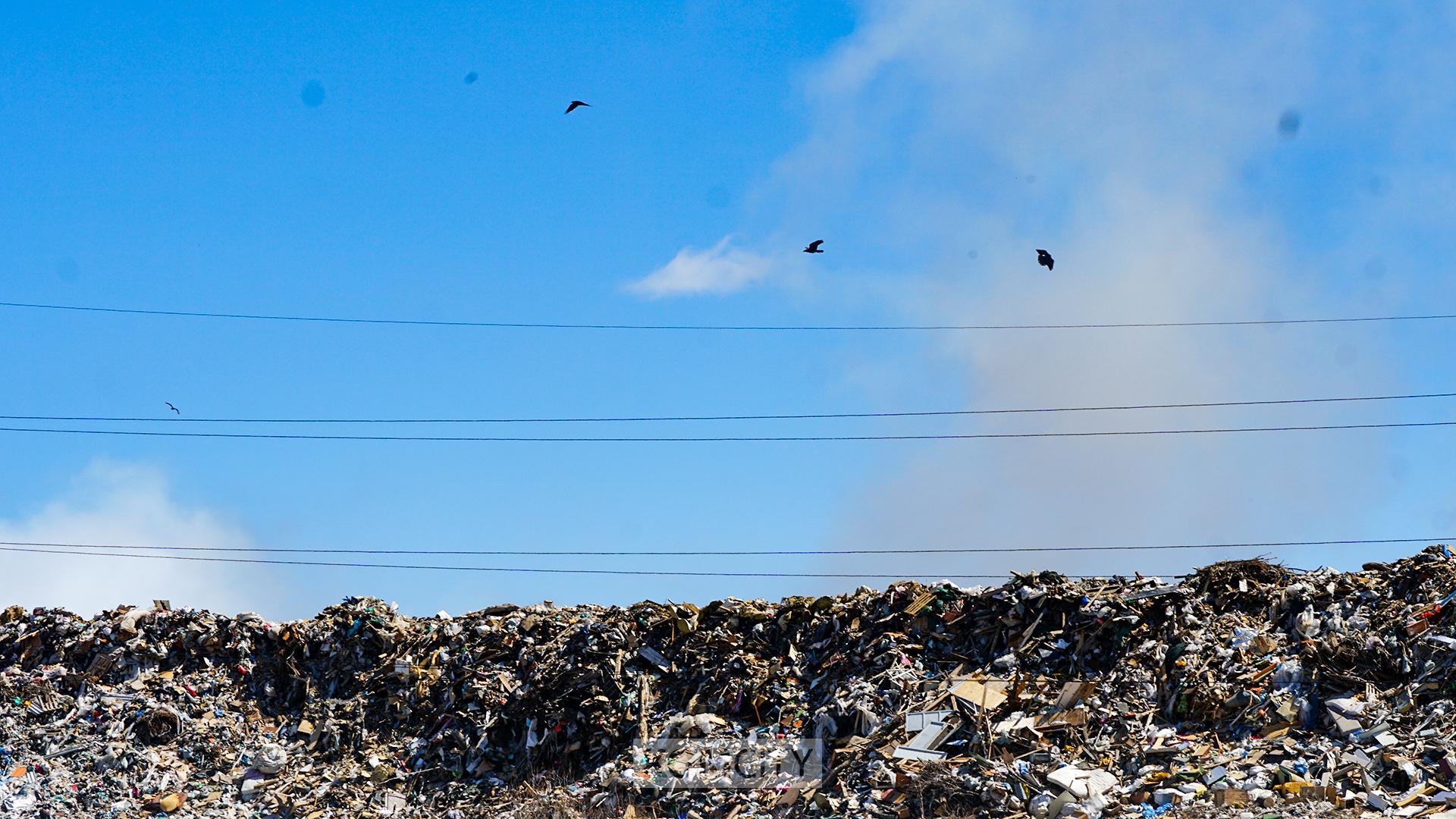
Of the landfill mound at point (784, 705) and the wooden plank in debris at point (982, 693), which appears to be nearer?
the landfill mound at point (784, 705)

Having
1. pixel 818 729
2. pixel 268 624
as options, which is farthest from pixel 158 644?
pixel 818 729

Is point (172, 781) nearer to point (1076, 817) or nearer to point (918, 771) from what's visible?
point (918, 771)

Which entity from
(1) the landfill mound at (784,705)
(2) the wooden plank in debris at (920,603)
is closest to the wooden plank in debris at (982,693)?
(1) the landfill mound at (784,705)

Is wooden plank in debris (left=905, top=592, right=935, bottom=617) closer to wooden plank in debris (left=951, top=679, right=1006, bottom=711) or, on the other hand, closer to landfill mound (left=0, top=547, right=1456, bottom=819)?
landfill mound (left=0, top=547, right=1456, bottom=819)

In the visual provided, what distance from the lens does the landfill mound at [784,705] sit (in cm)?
1254

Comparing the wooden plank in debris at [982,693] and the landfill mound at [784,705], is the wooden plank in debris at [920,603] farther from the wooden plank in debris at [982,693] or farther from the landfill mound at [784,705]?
the wooden plank in debris at [982,693]

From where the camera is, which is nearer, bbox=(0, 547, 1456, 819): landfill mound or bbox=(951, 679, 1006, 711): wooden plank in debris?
bbox=(0, 547, 1456, 819): landfill mound

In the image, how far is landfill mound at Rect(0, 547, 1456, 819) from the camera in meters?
12.5

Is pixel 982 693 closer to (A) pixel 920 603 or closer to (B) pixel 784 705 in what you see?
(A) pixel 920 603

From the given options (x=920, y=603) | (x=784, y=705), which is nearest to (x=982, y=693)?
(x=920, y=603)

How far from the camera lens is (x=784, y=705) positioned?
15.5 m

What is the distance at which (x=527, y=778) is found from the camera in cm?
1560

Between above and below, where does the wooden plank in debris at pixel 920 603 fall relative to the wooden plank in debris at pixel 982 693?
above

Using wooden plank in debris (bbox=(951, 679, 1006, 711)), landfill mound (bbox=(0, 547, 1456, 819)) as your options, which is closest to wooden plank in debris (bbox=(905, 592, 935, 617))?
landfill mound (bbox=(0, 547, 1456, 819))
